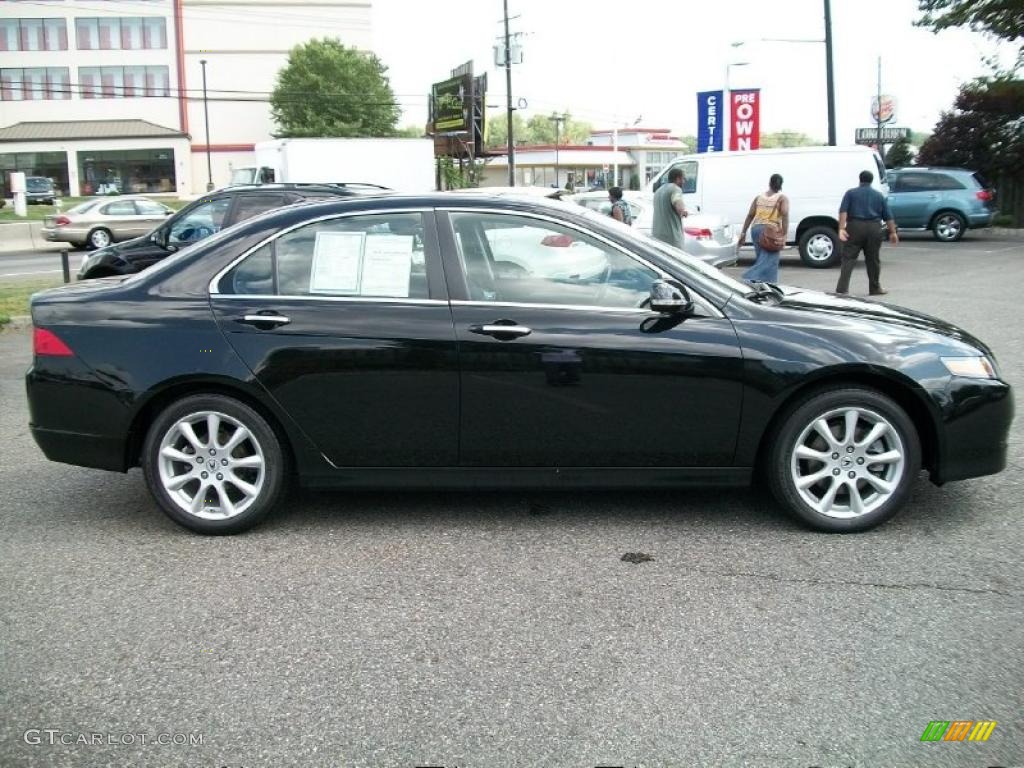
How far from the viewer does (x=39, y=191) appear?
54.8 m

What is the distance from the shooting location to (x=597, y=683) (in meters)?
3.37

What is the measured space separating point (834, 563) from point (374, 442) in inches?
85.3

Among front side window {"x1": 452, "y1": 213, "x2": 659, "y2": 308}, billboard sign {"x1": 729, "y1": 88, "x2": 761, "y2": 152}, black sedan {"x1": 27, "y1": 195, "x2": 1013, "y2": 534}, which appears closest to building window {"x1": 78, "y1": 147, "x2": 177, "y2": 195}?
billboard sign {"x1": 729, "y1": 88, "x2": 761, "y2": 152}

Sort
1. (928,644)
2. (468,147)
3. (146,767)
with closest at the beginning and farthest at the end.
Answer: (146,767) < (928,644) < (468,147)

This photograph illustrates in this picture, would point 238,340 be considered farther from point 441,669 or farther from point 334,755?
point 334,755

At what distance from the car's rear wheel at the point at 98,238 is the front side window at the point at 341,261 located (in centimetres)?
2574

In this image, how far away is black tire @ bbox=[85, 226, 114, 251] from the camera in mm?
28234

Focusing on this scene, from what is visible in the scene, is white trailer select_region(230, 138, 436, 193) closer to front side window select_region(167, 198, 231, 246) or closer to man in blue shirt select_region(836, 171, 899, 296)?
front side window select_region(167, 198, 231, 246)

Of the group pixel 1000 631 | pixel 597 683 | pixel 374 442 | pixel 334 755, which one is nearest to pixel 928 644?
pixel 1000 631

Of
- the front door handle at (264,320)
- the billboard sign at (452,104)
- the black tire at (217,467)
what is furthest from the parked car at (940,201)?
the billboard sign at (452,104)

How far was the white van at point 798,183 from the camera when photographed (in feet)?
61.2

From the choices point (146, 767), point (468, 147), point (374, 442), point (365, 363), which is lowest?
point (146, 767)

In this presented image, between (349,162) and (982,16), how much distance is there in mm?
17852

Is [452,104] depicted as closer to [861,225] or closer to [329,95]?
[329,95]
